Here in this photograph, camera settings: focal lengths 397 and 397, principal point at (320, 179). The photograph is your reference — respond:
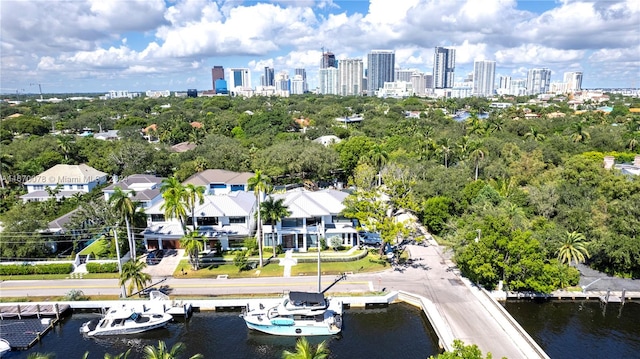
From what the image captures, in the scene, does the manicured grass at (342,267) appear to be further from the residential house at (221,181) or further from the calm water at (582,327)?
the residential house at (221,181)

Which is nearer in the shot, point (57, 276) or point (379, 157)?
point (57, 276)

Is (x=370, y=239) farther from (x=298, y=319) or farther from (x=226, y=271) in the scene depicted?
(x=298, y=319)

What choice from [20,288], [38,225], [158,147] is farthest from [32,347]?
[158,147]

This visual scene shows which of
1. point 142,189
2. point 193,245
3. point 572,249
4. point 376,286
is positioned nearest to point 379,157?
point 376,286

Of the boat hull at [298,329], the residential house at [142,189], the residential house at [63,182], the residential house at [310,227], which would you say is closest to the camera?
the boat hull at [298,329]

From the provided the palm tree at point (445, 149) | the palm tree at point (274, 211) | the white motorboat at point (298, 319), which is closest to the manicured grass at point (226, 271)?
the palm tree at point (274, 211)

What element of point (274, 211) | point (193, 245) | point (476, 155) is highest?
point (476, 155)
